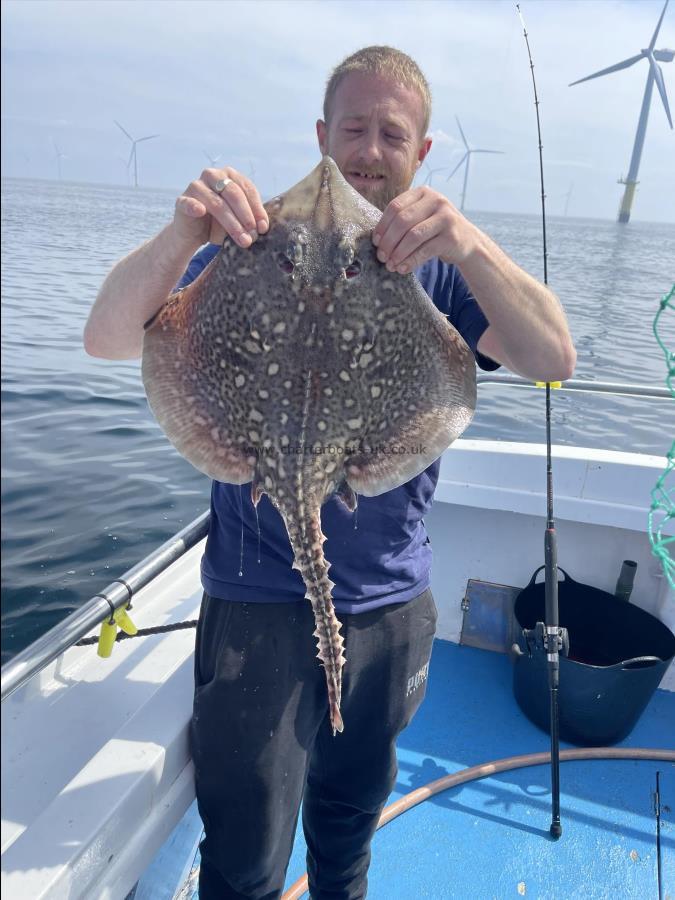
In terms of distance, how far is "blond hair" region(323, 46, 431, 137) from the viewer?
214 centimetres

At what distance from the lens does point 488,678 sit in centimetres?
425

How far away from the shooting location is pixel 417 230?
5.39ft

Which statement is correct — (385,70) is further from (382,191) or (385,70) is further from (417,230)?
(417,230)

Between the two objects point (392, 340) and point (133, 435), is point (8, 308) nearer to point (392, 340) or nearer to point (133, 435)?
point (392, 340)

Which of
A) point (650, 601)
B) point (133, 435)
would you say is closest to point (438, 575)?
point (650, 601)

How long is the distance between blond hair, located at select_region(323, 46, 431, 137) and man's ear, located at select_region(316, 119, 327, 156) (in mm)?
39

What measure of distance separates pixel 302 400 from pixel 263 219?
0.47m

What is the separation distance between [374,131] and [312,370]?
950mm

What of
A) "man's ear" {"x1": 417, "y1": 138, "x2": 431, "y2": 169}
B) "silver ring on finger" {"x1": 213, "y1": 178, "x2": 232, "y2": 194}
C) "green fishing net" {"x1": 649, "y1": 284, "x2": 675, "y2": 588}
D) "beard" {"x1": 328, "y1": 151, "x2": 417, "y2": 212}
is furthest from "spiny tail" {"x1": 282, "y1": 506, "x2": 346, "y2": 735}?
"green fishing net" {"x1": 649, "y1": 284, "x2": 675, "y2": 588}

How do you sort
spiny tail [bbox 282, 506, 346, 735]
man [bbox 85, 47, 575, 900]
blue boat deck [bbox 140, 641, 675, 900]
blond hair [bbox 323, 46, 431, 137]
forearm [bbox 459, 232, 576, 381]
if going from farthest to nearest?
blue boat deck [bbox 140, 641, 675, 900] → blond hair [bbox 323, 46, 431, 137] → man [bbox 85, 47, 575, 900] → forearm [bbox 459, 232, 576, 381] → spiny tail [bbox 282, 506, 346, 735]

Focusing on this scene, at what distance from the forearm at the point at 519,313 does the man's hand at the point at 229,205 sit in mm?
601

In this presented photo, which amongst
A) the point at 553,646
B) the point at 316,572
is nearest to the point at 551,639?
the point at 553,646

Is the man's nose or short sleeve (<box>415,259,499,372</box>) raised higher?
the man's nose

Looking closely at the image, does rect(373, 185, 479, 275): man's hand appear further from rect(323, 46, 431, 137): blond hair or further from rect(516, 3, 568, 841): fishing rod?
rect(516, 3, 568, 841): fishing rod
